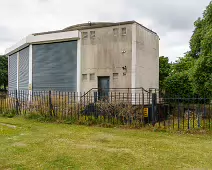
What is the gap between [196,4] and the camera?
10.8m

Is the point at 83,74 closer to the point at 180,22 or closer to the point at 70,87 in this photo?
the point at 70,87

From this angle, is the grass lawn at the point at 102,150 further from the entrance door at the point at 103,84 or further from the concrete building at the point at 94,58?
the concrete building at the point at 94,58

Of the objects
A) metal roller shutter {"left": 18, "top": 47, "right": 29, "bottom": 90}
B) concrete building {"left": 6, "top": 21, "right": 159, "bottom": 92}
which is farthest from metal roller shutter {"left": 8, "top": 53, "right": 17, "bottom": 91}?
concrete building {"left": 6, "top": 21, "right": 159, "bottom": 92}

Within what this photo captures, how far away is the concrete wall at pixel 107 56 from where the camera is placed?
13.4m

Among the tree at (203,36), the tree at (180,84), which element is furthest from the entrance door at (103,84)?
the tree at (180,84)

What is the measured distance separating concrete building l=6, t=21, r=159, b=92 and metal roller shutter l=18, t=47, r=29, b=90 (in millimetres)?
420

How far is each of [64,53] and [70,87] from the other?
2282 mm

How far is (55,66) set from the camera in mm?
15562

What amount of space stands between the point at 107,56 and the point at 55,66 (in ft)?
12.7

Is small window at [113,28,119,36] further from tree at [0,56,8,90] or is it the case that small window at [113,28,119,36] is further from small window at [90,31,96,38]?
tree at [0,56,8,90]

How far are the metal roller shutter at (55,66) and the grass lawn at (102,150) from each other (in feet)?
22.9

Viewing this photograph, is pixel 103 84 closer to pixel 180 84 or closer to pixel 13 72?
pixel 180 84

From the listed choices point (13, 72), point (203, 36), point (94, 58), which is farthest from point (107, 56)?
point (13, 72)

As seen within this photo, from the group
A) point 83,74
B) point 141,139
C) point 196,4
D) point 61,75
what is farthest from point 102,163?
point 61,75
